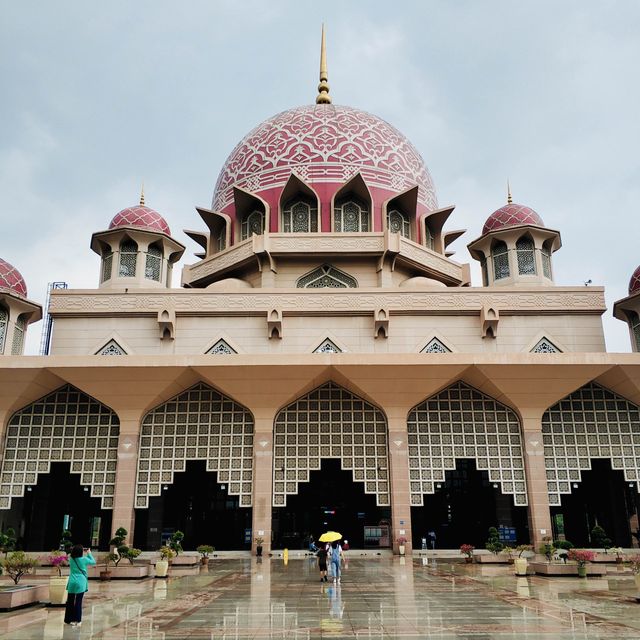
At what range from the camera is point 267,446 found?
22578 millimetres

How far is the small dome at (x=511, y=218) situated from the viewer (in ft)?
92.5

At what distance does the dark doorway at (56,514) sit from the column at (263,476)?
651 centimetres

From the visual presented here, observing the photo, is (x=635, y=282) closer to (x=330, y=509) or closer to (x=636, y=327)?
(x=636, y=327)

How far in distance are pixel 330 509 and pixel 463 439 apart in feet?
24.4

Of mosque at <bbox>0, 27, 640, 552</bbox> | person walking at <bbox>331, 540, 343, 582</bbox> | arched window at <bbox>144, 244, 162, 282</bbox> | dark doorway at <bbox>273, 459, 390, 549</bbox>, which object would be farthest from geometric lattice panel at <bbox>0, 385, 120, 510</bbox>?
person walking at <bbox>331, 540, 343, 582</bbox>

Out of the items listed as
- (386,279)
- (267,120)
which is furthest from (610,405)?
(267,120)

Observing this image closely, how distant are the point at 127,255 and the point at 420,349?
1314 centimetres

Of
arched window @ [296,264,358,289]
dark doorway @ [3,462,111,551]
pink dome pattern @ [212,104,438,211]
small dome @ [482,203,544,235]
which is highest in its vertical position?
pink dome pattern @ [212,104,438,211]

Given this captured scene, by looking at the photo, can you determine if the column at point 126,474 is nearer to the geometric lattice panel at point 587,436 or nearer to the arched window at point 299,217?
the arched window at point 299,217

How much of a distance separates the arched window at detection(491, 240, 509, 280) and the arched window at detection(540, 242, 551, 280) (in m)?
1.53

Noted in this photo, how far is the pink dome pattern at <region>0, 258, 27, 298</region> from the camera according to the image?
2466 cm

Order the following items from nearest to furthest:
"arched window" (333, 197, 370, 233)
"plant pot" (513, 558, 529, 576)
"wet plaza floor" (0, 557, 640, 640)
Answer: "wet plaza floor" (0, 557, 640, 640), "plant pot" (513, 558, 529, 576), "arched window" (333, 197, 370, 233)

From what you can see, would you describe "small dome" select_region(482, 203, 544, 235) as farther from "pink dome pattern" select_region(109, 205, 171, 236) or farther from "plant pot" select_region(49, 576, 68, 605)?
"plant pot" select_region(49, 576, 68, 605)

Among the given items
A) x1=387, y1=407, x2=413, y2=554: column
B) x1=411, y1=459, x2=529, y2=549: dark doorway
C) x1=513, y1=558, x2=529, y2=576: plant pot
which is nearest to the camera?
x1=513, y1=558, x2=529, y2=576: plant pot
